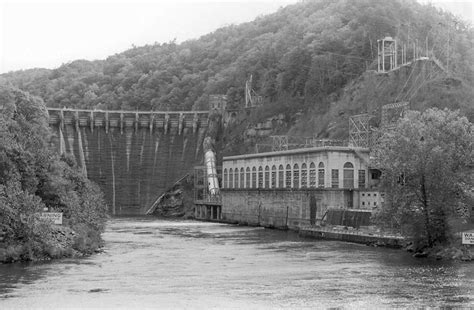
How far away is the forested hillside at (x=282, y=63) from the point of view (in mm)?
126625

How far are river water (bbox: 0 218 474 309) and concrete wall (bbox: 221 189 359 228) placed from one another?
22844 millimetres

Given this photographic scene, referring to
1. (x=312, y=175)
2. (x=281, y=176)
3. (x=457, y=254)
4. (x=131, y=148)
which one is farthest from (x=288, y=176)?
(x=457, y=254)

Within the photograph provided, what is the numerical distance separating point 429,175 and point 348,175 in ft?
112

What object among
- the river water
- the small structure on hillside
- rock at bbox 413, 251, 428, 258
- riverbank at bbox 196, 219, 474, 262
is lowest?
the river water

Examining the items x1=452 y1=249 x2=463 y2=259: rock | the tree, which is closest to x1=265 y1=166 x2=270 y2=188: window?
the tree

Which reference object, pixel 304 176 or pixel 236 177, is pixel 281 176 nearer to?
pixel 304 176

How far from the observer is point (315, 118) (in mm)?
118375

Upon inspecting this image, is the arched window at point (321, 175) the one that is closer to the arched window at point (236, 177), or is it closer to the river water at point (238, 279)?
the river water at point (238, 279)

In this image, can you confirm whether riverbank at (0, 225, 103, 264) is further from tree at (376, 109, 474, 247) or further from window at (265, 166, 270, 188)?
window at (265, 166, 270, 188)

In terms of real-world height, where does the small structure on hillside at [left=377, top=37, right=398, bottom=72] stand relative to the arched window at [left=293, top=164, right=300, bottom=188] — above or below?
above

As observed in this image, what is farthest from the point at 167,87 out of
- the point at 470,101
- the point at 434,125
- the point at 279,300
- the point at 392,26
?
the point at 279,300

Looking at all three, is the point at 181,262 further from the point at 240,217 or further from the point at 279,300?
the point at 240,217

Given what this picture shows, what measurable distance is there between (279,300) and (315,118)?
84.0 m

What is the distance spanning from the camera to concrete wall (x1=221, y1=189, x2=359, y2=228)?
85969 mm
